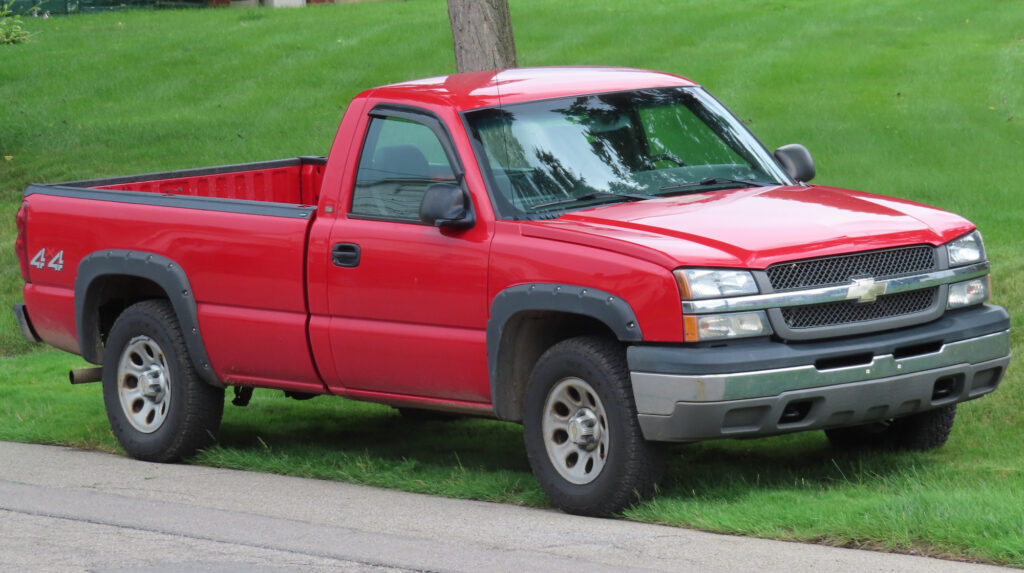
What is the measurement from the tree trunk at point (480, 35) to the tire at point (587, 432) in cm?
663

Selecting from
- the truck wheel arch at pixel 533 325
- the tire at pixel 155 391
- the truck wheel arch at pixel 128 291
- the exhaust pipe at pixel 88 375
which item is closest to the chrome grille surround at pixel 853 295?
the truck wheel arch at pixel 533 325

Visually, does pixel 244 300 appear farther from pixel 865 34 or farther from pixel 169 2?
pixel 169 2

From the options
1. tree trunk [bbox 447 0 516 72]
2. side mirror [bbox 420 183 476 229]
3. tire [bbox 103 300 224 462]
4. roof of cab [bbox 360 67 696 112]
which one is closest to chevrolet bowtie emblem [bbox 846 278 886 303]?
side mirror [bbox 420 183 476 229]

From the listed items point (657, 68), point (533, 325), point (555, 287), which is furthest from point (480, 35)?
point (657, 68)

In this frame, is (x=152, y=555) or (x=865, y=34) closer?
(x=152, y=555)

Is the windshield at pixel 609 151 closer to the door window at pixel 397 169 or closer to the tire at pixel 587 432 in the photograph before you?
the door window at pixel 397 169

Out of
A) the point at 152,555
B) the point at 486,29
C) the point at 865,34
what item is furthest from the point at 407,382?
the point at 865,34

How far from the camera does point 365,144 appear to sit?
27.0ft

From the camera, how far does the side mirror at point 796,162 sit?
841 cm

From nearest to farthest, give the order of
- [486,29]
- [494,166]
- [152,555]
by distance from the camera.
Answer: [152,555] → [494,166] → [486,29]

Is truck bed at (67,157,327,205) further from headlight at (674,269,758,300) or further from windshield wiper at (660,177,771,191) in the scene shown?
headlight at (674,269,758,300)

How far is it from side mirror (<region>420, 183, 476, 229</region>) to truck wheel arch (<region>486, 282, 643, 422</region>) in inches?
16.8

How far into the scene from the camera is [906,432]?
8125mm

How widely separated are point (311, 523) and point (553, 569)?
149cm
